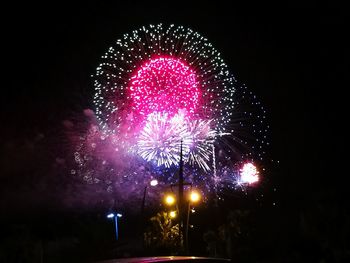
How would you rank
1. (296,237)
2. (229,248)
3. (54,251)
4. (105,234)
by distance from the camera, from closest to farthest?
1. (296,237)
2. (229,248)
3. (54,251)
4. (105,234)

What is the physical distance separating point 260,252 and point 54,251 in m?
27.1

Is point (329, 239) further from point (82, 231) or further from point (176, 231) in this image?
point (82, 231)

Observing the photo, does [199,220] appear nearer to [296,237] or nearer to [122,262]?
[296,237]

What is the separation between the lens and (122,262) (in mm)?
5992

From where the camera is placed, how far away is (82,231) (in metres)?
43.7

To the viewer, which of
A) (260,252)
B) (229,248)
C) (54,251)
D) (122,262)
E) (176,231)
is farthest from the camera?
(54,251)

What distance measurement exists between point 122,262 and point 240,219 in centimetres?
2145

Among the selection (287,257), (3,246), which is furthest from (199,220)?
(287,257)

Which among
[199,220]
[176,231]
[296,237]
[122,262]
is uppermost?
[199,220]

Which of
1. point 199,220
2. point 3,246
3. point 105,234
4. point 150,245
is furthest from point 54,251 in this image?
point 3,246

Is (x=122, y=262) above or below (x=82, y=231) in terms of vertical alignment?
below

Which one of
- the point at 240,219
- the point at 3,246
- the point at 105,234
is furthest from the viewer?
the point at 105,234

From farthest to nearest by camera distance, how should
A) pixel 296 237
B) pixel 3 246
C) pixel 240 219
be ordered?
pixel 240 219
pixel 3 246
pixel 296 237

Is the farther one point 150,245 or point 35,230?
point 35,230
